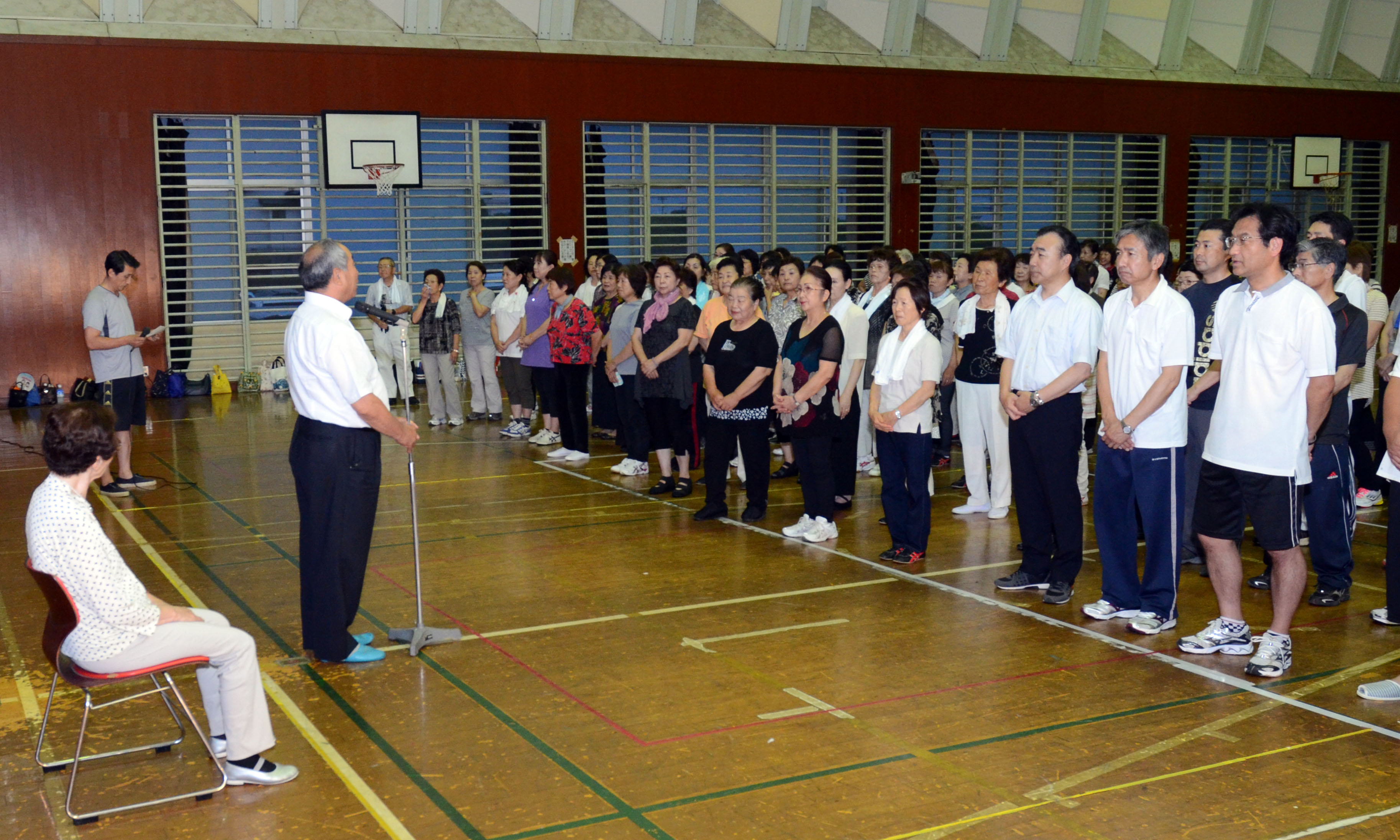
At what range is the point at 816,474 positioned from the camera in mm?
7340

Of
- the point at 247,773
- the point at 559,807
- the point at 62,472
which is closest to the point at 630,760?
the point at 559,807

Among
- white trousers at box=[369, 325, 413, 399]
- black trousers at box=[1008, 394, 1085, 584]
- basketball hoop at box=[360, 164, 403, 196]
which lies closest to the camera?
black trousers at box=[1008, 394, 1085, 584]

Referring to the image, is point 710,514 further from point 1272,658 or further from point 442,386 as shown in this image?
point 442,386

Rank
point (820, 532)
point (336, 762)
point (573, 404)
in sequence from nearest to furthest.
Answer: point (336, 762)
point (820, 532)
point (573, 404)

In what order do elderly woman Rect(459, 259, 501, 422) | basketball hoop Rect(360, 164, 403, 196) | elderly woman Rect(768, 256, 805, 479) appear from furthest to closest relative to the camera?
basketball hoop Rect(360, 164, 403, 196) → elderly woman Rect(459, 259, 501, 422) → elderly woman Rect(768, 256, 805, 479)

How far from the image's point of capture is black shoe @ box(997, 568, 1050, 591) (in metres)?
6.18

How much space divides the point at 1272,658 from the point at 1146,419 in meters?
1.11

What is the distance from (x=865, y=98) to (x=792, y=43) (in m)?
1.41

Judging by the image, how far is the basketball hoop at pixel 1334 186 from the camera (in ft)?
70.7

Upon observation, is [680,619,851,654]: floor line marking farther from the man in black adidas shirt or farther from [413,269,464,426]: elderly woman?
[413,269,464,426]: elderly woman

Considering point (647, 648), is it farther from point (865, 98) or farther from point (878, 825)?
point (865, 98)

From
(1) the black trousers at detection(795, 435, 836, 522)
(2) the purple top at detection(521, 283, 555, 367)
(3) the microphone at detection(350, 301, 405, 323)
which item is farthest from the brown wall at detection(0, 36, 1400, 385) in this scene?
(3) the microphone at detection(350, 301, 405, 323)

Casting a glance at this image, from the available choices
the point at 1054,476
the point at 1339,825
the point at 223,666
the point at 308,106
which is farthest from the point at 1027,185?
the point at 223,666

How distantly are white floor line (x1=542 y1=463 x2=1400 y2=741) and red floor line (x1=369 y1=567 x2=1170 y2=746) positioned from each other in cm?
15
